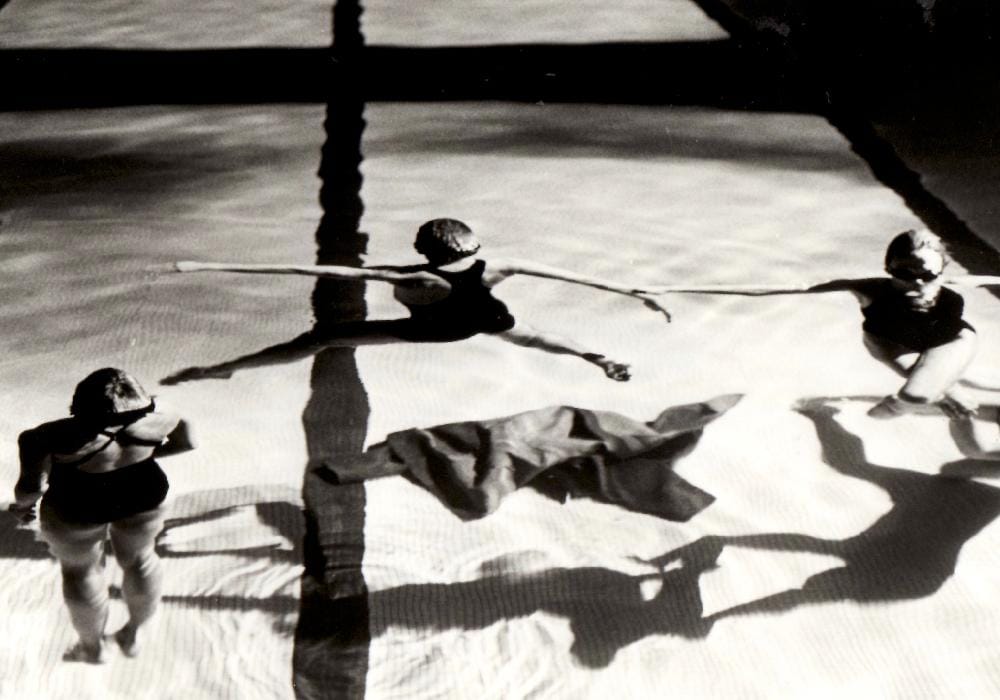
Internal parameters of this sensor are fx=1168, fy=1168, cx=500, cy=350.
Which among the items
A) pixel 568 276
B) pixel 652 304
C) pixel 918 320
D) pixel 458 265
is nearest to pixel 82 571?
pixel 458 265

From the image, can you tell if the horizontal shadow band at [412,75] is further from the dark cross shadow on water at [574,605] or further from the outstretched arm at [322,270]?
the dark cross shadow on water at [574,605]

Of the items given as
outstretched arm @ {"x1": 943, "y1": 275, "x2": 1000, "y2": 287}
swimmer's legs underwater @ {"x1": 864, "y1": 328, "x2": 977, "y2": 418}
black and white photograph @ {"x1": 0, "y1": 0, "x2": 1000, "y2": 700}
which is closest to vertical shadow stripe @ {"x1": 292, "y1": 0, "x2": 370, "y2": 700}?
black and white photograph @ {"x1": 0, "y1": 0, "x2": 1000, "y2": 700}

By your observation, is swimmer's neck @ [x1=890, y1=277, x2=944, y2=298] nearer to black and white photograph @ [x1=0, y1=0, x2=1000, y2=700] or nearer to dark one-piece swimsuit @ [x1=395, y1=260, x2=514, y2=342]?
black and white photograph @ [x1=0, y1=0, x2=1000, y2=700]

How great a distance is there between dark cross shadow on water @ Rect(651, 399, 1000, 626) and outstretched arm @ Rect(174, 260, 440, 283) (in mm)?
829

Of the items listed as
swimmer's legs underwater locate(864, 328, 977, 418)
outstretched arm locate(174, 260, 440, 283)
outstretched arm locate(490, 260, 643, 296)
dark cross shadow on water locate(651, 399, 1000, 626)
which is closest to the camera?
dark cross shadow on water locate(651, 399, 1000, 626)

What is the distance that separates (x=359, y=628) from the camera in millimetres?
1917

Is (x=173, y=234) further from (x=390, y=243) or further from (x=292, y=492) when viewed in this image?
(x=292, y=492)

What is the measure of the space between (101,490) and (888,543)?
136 centimetres

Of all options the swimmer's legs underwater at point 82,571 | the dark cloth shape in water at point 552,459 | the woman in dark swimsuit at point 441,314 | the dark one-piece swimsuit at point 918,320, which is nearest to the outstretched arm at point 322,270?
the woman in dark swimsuit at point 441,314

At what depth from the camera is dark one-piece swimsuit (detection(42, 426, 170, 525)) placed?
1.89 m

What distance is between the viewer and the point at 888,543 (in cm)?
209

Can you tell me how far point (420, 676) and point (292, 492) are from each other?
0.48 m

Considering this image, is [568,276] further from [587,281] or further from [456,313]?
[456,313]

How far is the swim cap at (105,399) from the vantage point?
74.5 inches
